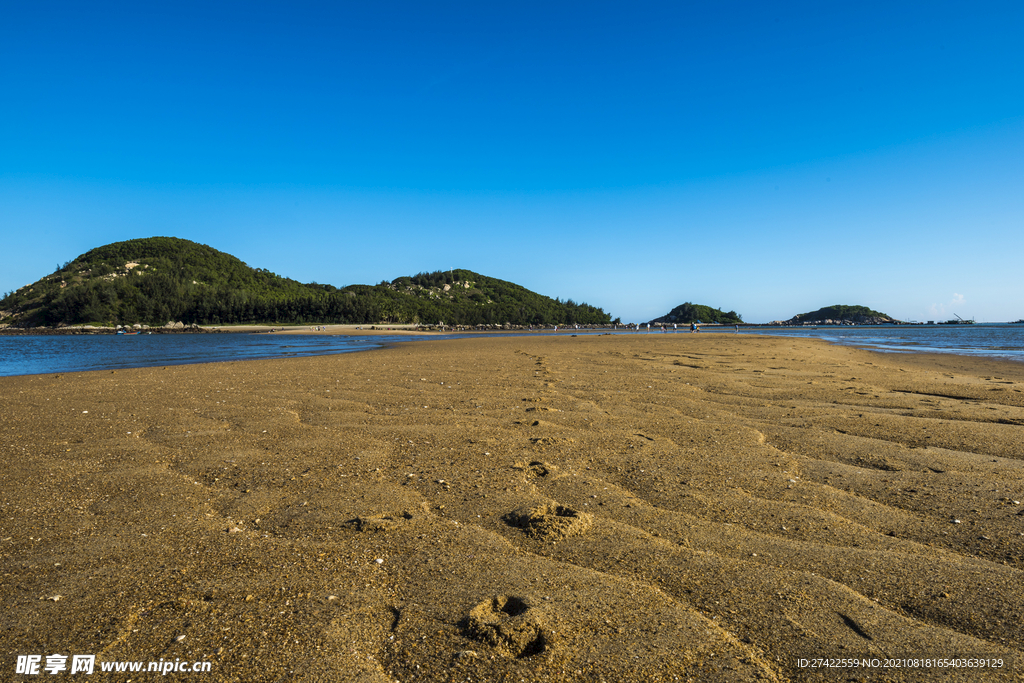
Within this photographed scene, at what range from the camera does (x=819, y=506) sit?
3938 millimetres

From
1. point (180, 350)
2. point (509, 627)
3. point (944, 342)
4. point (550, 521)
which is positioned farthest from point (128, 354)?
point (944, 342)

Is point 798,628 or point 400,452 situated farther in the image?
point 400,452

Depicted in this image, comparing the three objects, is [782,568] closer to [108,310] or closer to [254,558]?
[254,558]

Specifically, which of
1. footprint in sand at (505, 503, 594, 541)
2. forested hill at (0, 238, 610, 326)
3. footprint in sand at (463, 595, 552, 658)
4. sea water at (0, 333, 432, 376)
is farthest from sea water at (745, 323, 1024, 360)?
forested hill at (0, 238, 610, 326)

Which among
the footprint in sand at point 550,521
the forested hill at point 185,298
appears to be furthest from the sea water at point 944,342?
the forested hill at point 185,298

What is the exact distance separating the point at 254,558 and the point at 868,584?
366 cm

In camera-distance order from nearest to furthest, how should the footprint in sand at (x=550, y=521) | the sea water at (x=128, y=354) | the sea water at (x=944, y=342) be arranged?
the footprint in sand at (x=550, y=521) < the sea water at (x=128, y=354) < the sea water at (x=944, y=342)

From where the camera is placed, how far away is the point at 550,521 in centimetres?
359

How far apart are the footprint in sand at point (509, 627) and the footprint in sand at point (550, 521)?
0.84 m

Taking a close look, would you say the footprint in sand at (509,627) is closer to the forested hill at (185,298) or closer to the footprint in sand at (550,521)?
the footprint in sand at (550,521)

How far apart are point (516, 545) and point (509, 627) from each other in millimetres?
946

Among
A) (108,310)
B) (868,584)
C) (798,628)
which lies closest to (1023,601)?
(868,584)

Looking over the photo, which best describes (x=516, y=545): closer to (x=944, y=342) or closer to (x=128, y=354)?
(x=128, y=354)

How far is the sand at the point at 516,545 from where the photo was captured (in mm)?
2268
